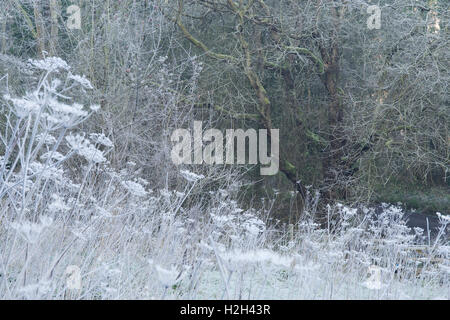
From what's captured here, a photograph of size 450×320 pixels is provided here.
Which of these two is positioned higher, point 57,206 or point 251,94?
point 251,94

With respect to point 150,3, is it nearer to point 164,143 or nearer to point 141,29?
point 141,29

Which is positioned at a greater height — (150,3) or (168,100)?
(150,3)

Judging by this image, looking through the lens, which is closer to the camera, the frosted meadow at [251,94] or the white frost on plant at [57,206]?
the white frost on plant at [57,206]

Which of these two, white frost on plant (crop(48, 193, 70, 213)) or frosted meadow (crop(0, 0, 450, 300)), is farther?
frosted meadow (crop(0, 0, 450, 300))

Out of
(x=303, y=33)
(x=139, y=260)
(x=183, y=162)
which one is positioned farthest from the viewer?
(x=303, y=33)

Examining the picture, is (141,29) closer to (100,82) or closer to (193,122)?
(100,82)

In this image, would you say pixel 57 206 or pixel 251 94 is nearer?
pixel 57 206

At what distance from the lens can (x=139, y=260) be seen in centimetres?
360

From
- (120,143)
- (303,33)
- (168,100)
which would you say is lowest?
(120,143)

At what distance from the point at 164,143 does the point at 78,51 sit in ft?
7.15
